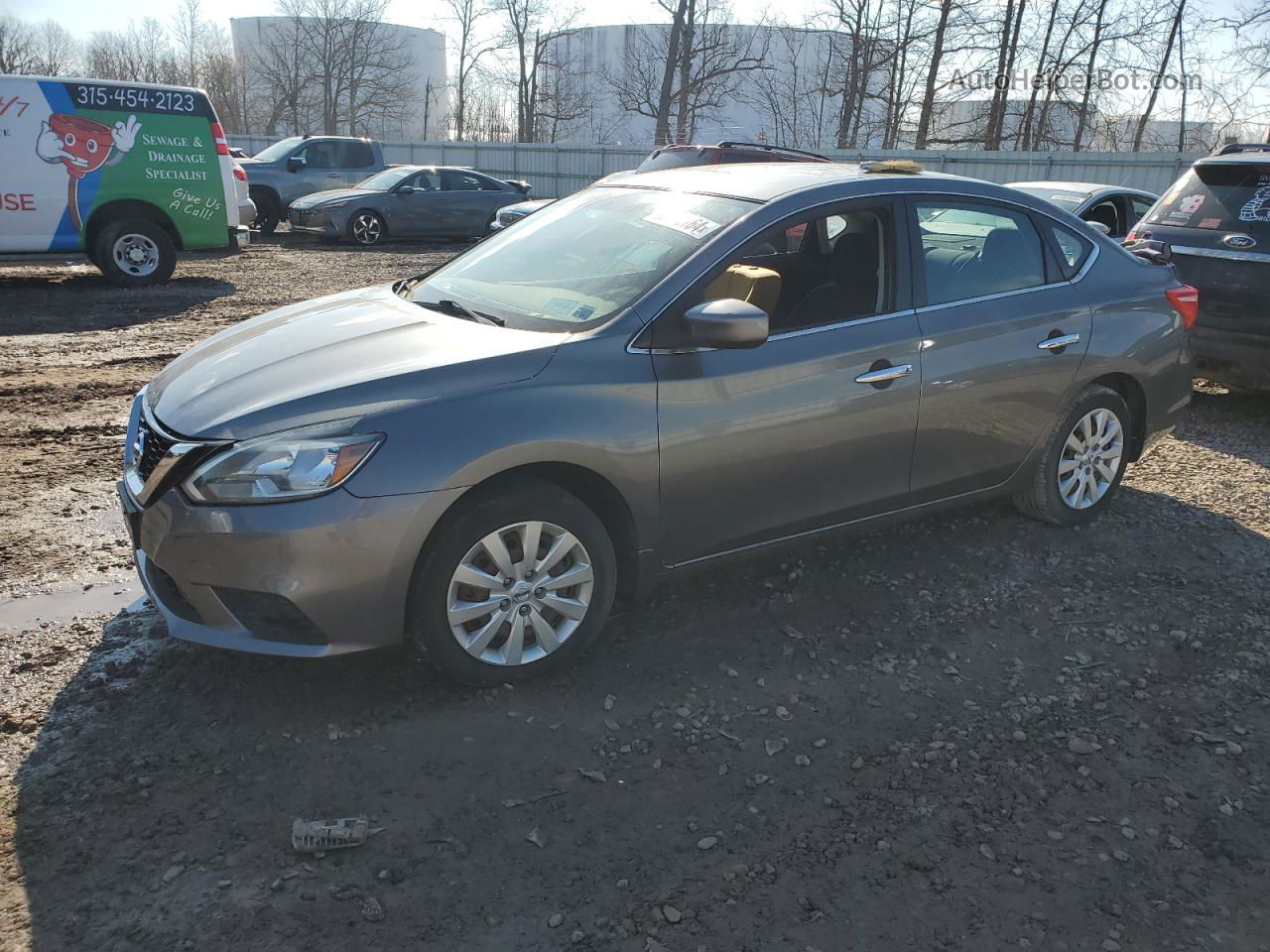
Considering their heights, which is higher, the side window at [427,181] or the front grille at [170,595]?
the side window at [427,181]

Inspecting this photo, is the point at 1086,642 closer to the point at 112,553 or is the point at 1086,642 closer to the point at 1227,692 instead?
the point at 1227,692

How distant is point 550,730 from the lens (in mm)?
3195

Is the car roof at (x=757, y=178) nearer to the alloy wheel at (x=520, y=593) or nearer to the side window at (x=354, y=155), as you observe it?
the alloy wheel at (x=520, y=593)

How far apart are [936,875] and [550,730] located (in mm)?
1232

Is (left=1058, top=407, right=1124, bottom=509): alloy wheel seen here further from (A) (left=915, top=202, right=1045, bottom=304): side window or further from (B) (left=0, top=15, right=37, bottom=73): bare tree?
(B) (left=0, top=15, right=37, bottom=73): bare tree

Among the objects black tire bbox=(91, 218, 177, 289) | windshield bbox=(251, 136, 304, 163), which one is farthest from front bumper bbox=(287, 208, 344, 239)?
black tire bbox=(91, 218, 177, 289)

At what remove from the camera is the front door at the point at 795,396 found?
139 inches

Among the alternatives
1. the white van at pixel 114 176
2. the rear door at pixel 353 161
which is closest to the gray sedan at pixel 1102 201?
the white van at pixel 114 176

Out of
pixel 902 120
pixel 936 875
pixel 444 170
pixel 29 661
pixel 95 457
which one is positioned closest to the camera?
pixel 936 875

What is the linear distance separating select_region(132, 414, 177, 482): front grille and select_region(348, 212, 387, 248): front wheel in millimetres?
14701

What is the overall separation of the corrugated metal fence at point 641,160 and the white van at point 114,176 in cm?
1145

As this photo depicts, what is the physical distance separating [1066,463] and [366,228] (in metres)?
14.9

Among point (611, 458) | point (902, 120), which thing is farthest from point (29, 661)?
point (902, 120)

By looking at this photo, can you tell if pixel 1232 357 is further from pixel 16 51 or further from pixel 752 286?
pixel 16 51
